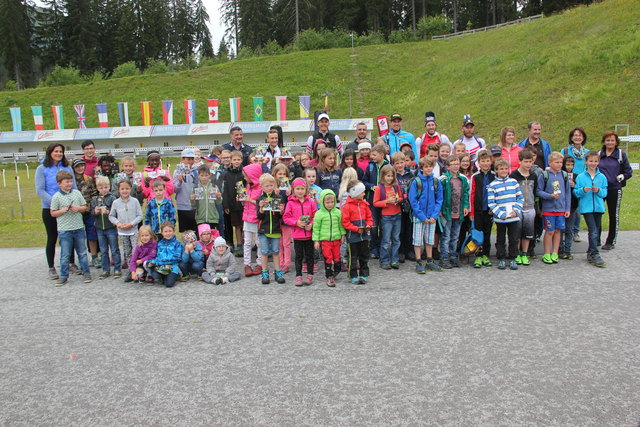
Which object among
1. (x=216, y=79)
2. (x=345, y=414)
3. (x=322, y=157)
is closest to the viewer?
(x=345, y=414)

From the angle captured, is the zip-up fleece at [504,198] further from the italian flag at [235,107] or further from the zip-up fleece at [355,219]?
the italian flag at [235,107]

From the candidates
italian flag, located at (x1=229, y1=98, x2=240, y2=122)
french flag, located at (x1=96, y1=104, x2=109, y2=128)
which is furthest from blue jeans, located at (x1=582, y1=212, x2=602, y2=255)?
french flag, located at (x1=96, y1=104, x2=109, y2=128)

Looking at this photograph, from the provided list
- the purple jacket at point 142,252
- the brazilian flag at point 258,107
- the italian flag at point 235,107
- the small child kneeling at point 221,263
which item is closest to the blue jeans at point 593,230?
the small child kneeling at point 221,263

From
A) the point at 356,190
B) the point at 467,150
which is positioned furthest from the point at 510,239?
the point at 356,190

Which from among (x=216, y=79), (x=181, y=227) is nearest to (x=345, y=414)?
(x=181, y=227)

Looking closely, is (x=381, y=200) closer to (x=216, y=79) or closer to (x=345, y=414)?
(x=345, y=414)

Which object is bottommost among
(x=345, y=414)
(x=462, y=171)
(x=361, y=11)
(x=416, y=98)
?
(x=345, y=414)

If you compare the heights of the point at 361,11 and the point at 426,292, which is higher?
the point at 361,11

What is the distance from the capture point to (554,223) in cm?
691

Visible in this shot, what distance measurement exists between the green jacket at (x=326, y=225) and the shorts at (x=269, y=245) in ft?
1.95

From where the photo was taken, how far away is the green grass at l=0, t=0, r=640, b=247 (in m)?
19.9

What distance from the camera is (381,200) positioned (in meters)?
6.87

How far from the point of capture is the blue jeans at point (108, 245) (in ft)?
22.8

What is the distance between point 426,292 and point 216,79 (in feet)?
137
